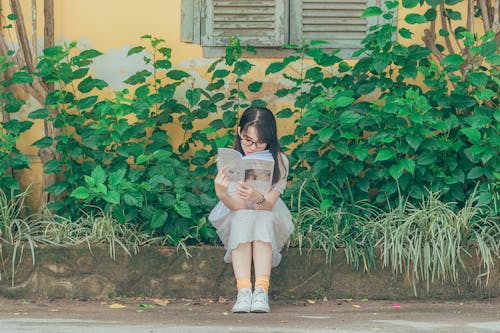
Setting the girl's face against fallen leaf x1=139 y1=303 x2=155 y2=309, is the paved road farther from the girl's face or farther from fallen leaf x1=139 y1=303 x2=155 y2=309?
the girl's face

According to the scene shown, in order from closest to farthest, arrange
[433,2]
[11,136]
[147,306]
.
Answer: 1. [147,306]
2. [433,2]
3. [11,136]

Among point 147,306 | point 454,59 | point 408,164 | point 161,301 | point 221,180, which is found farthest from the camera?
point 454,59

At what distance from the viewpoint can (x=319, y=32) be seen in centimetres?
662

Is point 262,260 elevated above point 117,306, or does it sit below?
above

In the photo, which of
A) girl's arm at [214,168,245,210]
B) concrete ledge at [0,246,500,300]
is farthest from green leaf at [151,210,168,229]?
girl's arm at [214,168,245,210]

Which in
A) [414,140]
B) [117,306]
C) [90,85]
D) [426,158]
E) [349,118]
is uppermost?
[90,85]

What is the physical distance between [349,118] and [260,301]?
1.31 metres

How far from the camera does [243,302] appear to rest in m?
5.30

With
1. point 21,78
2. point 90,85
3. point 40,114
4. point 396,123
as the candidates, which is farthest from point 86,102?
point 396,123

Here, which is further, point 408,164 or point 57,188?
point 57,188

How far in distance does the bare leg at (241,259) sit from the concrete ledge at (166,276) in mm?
371

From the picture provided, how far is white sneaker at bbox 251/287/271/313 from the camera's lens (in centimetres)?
529

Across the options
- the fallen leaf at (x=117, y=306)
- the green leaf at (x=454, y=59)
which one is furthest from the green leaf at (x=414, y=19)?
the fallen leaf at (x=117, y=306)

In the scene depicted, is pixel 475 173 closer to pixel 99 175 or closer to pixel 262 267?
pixel 262 267
